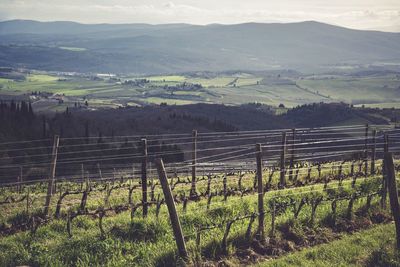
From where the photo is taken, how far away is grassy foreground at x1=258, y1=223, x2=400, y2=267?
10484 millimetres

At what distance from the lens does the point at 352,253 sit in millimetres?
11109

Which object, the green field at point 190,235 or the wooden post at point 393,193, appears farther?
the wooden post at point 393,193

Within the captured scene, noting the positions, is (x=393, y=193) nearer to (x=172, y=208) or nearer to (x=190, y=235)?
(x=190, y=235)

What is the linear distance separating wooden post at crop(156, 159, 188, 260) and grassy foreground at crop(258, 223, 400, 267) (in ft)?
6.18

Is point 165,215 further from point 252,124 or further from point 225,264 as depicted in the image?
point 252,124

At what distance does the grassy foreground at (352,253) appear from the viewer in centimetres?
1048

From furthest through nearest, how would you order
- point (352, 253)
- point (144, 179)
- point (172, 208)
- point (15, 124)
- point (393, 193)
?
point (15, 124) → point (144, 179) → point (393, 193) → point (352, 253) → point (172, 208)

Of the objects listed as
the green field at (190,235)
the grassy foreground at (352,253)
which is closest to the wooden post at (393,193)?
the grassy foreground at (352,253)

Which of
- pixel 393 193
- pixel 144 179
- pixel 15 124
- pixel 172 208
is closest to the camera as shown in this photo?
pixel 172 208

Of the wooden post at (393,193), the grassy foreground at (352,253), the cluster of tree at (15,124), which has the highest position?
the wooden post at (393,193)

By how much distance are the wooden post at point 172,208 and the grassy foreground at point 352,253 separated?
6.18ft

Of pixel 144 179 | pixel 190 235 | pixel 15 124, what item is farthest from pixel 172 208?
pixel 15 124

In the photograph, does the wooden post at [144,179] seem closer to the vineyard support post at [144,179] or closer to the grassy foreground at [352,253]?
the vineyard support post at [144,179]

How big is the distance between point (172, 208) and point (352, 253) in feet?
15.8
